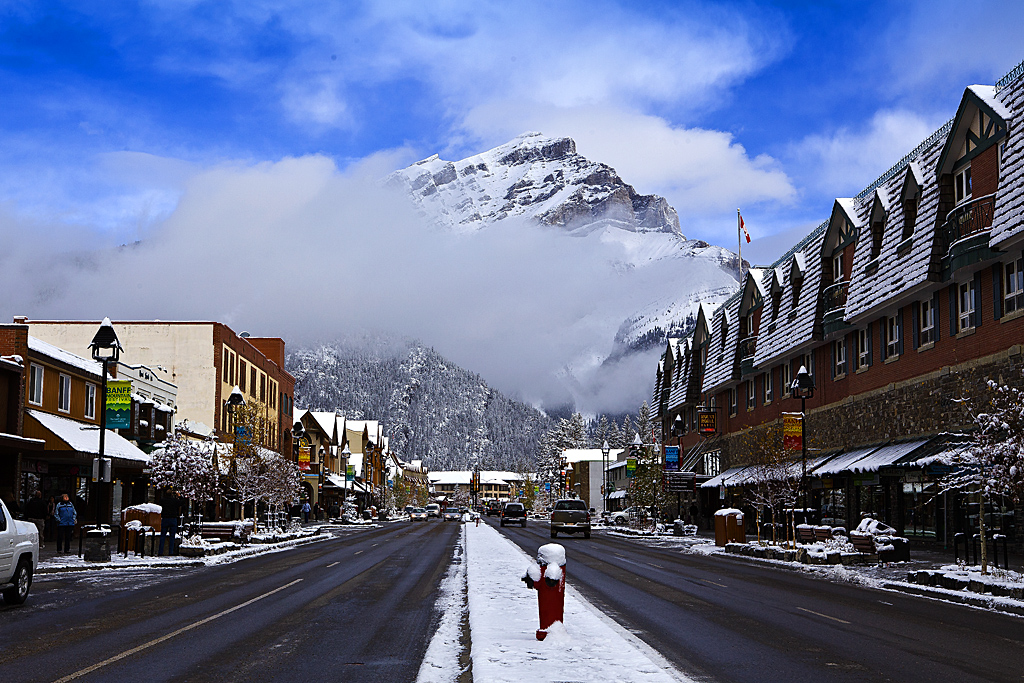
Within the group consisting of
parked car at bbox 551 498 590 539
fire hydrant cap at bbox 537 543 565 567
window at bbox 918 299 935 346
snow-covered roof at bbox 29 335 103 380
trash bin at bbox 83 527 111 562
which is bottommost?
parked car at bbox 551 498 590 539

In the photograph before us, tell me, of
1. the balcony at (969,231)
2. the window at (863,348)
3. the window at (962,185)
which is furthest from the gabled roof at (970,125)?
the window at (863,348)

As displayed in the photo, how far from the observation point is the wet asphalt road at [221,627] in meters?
10.6

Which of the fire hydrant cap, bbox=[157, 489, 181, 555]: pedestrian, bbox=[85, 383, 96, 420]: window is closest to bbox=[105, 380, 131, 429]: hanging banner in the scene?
bbox=[157, 489, 181, 555]: pedestrian

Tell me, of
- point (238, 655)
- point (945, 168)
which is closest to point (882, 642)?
point (238, 655)

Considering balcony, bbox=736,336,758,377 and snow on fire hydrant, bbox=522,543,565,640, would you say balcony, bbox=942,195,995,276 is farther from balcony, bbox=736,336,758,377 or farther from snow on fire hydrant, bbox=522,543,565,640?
balcony, bbox=736,336,758,377

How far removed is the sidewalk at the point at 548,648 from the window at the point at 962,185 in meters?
Answer: 22.4

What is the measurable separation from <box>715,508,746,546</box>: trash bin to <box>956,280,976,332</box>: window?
1279 cm

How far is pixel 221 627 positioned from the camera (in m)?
14.2

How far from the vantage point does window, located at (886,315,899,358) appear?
122 ft

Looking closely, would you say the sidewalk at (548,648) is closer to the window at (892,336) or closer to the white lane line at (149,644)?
the white lane line at (149,644)

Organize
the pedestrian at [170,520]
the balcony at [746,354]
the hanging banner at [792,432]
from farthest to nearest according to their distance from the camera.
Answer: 1. the balcony at [746,354]
2. the hanging banner at [792,432]
3. the pedestrian at [170,520]

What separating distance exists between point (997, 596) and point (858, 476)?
21.3 meters

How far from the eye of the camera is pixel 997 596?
19078 mm

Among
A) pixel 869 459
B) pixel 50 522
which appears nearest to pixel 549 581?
pixel 869 459
